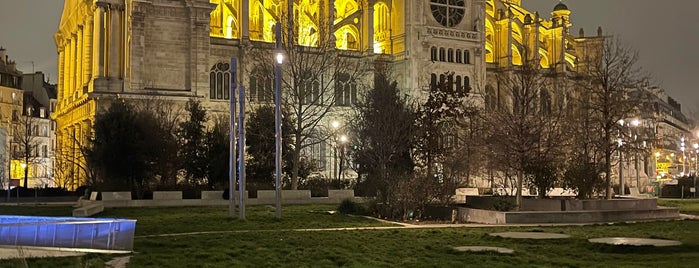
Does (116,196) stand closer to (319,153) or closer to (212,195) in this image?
(212,195)

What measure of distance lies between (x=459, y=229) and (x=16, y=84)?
268 ft

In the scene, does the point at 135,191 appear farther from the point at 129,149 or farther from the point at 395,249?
the point at 395,249

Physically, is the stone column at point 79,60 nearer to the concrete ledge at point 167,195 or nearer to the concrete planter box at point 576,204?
the concrete ledge at point 167,195

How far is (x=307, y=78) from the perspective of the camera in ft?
158

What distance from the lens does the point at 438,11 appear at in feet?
253

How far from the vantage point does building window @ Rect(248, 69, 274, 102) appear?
5560 centimetres

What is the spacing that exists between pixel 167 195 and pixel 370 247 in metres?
23.7

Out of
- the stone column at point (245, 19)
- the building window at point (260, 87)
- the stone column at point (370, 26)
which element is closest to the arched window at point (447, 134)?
the building window at point (260, 87)

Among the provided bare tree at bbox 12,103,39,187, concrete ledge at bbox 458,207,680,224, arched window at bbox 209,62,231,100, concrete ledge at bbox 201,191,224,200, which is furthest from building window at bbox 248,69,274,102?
concrete ledge at bbox 458,207,680,224

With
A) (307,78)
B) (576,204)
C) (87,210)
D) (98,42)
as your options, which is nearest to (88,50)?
(98,42)

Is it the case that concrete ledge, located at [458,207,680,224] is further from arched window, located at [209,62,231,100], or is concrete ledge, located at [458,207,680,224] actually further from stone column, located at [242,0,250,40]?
stone column, located at [242,0,250,40]

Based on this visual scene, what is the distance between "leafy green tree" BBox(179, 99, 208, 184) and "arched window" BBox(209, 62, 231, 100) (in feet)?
52.2

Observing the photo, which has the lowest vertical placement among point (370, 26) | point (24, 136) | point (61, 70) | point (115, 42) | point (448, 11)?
point (24, 136)

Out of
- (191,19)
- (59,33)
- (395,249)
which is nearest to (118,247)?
(395,249)
